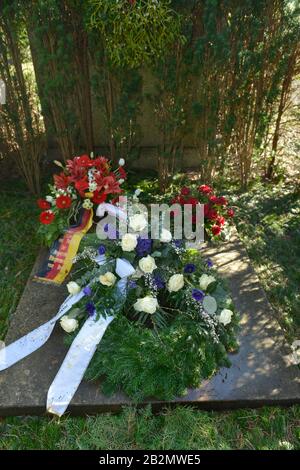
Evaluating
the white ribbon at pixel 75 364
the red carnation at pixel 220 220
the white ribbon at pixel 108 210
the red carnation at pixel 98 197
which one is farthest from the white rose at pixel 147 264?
the red carnation at pixel 220 220

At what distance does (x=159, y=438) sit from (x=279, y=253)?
6.05 ft

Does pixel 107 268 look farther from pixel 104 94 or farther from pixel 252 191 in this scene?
pixel 252 191

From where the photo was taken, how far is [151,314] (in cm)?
231

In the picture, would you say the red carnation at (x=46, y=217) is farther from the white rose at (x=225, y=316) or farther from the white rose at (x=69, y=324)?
the white rose at (x=225, y=316)

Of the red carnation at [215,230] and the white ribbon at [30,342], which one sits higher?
the red carnation at [215,230]

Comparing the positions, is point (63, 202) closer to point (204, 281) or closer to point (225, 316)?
point (204, 281)

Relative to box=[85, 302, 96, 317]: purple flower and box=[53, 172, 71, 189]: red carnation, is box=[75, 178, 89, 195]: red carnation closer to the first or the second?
box=[53, 172, 71, 189]: red carnation

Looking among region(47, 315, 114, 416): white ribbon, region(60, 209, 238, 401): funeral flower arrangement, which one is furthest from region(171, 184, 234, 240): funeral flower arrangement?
region(47, 315, 114, 416): white ribbon

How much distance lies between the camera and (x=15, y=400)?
2117 millimetres

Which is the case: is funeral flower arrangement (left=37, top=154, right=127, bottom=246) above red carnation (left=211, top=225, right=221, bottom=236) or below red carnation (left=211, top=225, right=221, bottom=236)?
above

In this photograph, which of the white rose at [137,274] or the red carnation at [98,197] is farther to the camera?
the red carnation at [98,197]

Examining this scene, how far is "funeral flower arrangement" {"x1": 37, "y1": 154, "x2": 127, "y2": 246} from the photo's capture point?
290 centimetres

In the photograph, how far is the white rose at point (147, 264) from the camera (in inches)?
89.2

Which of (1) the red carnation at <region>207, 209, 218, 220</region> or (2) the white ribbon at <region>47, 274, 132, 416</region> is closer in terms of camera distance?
(2) the white ribbon at <region>47, 274, 132, 416</region>
